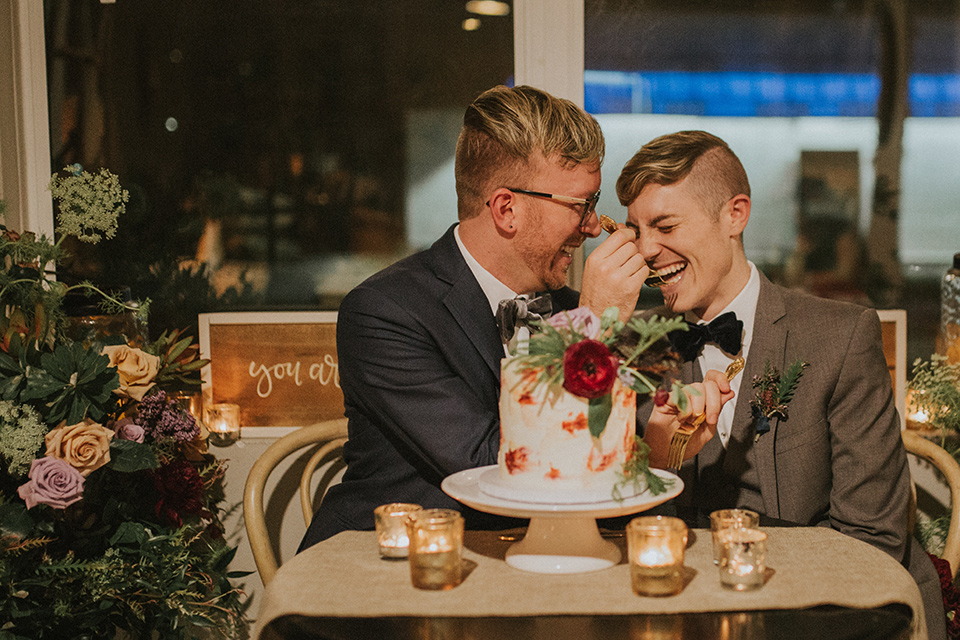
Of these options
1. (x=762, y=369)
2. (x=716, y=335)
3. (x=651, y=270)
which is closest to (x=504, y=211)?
(x=651, y=270)

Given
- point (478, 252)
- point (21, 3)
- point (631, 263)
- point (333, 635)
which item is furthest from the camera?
point (21, 3)

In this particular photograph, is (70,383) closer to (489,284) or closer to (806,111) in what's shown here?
(489,284)

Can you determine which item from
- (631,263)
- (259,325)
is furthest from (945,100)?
(259,325)

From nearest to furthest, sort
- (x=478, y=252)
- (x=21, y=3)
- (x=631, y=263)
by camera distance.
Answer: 1. (x=631, y=263)
2. (x=478, y=252)
3. (x=21, y=3)

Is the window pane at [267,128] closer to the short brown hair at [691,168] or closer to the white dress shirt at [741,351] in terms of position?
the short brown hair at [691,168]

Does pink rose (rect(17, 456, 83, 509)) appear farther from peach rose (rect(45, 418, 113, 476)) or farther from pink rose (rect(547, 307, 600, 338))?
pink rose (rect(547, 307, 600, 338))

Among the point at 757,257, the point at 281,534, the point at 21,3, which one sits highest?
the point at 21,3

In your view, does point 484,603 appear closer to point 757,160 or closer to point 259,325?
point 259,325

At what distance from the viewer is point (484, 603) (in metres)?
1.28

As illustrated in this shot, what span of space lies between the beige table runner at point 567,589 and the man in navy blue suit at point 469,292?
384mm

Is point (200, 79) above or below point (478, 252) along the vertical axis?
above

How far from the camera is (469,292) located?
208 centimetres

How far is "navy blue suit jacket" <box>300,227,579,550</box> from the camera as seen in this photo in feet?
6.09

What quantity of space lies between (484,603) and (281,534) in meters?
1.73
